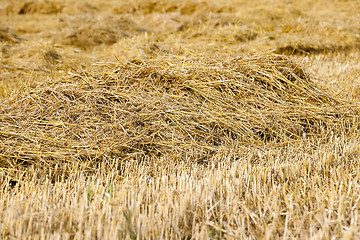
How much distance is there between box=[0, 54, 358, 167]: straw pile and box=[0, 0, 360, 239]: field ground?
12 mm

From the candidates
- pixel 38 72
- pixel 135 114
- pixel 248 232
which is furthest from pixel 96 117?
pixel 38 72

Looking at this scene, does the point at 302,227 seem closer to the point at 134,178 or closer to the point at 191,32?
the point at 134,178

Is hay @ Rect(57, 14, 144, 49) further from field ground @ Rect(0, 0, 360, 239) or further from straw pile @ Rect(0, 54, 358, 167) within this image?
straw pile @ Rect(0, 54, 358, 167)

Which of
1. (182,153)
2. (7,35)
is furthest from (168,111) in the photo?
(7,35)

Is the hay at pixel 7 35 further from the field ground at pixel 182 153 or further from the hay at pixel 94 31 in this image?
the field ground at pixel 182 153

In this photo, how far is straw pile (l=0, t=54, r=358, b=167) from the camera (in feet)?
8.61

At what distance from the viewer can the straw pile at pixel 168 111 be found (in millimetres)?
2623

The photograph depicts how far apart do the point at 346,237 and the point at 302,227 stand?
290 millimetres

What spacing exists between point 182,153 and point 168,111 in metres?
0.44

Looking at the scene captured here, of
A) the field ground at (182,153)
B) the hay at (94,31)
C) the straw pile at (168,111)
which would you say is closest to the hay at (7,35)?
the hay at (94,31)

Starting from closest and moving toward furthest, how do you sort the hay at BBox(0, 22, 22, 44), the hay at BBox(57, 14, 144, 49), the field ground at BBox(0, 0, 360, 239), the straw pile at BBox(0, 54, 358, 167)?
the field ground at BBox(0, 0, 360, 239) < the straw pile at BBox(0, 54, 358, 167) < the hay at BBox(0, 22, 22, 44) < the hay at BBox(57, 14, 144, 49)

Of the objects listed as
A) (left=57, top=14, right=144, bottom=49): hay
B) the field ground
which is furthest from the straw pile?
(left=57, top=14, right=144, bottom=49): hay

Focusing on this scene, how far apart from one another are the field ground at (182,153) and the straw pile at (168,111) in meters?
0.01

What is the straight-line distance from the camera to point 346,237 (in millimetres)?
1530
